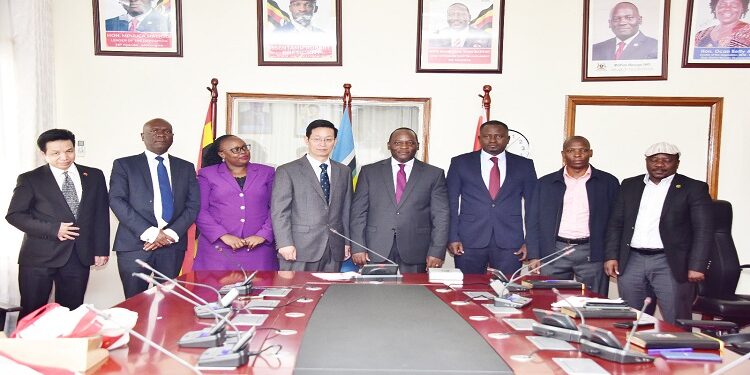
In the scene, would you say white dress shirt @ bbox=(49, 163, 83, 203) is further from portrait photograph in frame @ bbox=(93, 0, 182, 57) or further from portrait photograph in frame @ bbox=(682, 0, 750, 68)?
portrait photograph in frame @ bbox=(682, 0, 750, 68)

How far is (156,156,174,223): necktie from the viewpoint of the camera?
3.72 meters

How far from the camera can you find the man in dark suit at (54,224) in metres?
3.39

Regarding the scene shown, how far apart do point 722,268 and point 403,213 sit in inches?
85.6

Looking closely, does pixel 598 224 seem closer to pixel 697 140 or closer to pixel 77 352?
pixel 697 140

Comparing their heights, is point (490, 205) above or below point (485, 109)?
below

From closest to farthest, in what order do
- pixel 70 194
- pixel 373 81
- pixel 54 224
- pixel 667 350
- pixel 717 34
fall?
1. pixel 667 350
2. pixel 54 224
3. pixel 70 194
4. pixel 717 34
5. pixel 373 81

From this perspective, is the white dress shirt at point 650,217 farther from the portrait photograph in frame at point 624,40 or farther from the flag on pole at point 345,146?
the flag on pole at point 345,146

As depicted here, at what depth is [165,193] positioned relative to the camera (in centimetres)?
374

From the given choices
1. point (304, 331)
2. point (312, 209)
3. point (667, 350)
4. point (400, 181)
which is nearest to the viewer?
point (667, 350)

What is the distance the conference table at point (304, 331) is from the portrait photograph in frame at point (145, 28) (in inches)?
108

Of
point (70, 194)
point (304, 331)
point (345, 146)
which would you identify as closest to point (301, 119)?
point (345, 146)

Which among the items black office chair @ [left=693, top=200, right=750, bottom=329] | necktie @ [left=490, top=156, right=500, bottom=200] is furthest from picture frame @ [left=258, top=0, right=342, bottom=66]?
black office chair @ [left=693, top=200, right=750, bottom=329]

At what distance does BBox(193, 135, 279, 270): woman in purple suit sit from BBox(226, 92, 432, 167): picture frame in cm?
96

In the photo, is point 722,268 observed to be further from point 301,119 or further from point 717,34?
point 301,119
